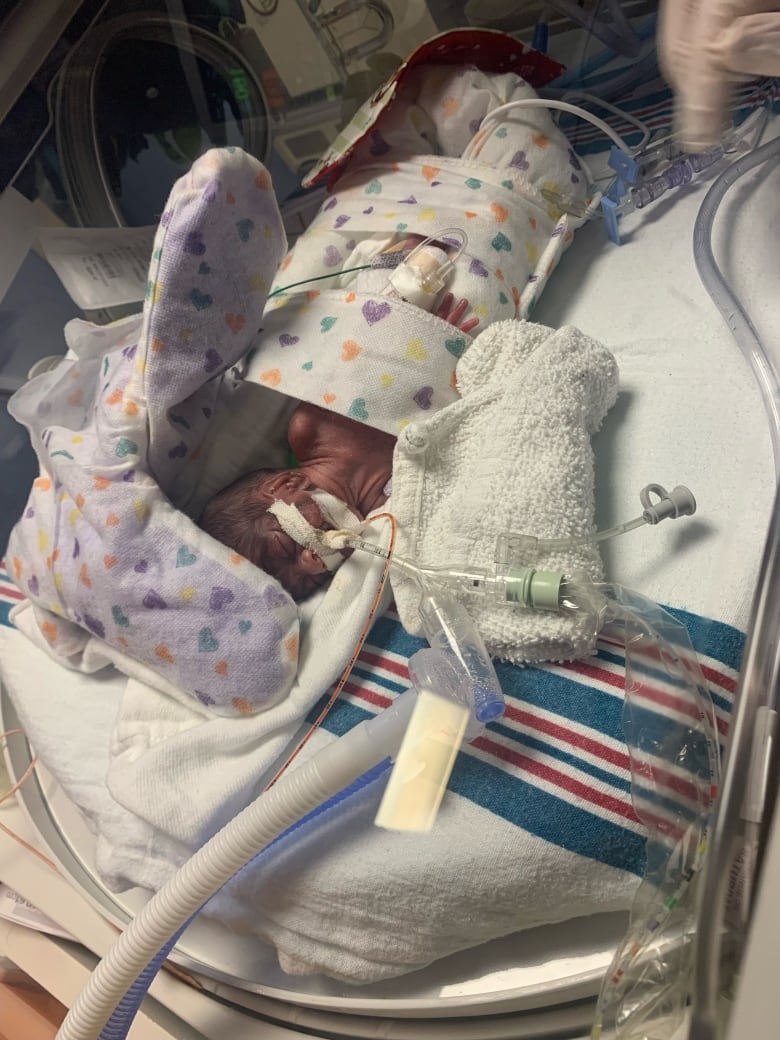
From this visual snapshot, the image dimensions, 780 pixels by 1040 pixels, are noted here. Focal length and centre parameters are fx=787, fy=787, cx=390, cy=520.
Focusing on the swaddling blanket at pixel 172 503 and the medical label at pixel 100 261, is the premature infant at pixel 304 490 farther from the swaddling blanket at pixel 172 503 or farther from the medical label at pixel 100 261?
the medical label at pixel 100 261

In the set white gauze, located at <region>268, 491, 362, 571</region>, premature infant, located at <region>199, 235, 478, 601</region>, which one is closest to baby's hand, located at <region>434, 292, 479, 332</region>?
premature infant, located at <region>199, 235, 478, 601</region>

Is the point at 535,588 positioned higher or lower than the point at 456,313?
lower

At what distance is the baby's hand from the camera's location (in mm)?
957

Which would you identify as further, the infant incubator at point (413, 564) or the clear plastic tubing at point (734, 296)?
the clear plastic tubing at point (734, 296)

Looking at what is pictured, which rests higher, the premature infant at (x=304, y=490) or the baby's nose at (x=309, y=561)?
the premature infant at (x=304, y=490)

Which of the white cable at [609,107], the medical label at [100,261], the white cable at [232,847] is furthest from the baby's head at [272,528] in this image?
the white cable at [609,107]

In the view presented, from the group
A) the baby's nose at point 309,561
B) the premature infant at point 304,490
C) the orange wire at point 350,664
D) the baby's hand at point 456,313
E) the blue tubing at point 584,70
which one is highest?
the blue tubing at point 584,70

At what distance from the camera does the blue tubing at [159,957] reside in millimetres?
758

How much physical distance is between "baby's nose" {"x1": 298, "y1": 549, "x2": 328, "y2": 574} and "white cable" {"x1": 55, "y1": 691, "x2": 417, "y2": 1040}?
21 cm

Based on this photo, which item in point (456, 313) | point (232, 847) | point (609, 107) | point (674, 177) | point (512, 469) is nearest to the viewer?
point (232, 847)

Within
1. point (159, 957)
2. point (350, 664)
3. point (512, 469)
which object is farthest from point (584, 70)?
point (159, 957)

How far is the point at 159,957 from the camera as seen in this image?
79 cm

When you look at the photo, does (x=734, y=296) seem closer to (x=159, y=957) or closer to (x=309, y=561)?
(x=309, y=561)

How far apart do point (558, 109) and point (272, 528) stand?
0.76 meters
